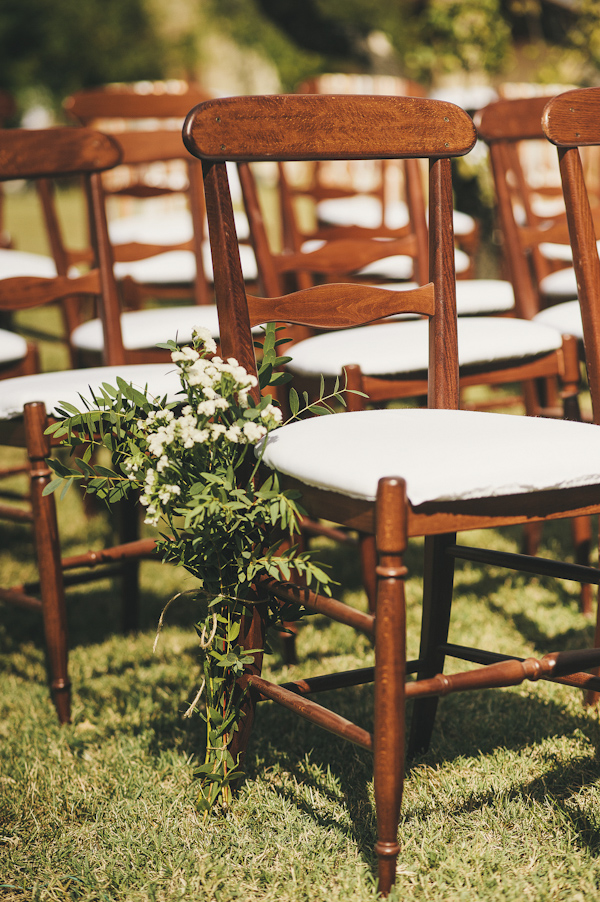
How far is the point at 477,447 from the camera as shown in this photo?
120 cm

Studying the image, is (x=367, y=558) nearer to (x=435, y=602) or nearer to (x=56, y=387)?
(x=435, y=602)

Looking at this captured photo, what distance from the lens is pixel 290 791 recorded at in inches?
61.2

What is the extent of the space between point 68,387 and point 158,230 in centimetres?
212

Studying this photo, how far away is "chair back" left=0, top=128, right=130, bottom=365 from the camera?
2059 mm

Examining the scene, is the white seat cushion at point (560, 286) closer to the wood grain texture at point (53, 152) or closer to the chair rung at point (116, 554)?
the wood grain texture at point (53, 152)

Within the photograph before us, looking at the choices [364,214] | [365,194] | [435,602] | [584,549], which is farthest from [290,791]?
[365,194]

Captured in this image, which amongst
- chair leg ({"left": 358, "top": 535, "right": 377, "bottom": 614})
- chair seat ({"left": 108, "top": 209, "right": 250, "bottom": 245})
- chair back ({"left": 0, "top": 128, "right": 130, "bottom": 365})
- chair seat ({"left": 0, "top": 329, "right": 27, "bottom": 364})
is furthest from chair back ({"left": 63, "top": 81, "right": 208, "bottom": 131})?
chair leg ({"left": 358, "top": 535, "right": 377, "bottom": 614})

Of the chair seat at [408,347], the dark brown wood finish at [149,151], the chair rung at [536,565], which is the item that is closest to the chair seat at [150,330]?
the dark brown wood finish at [149,151]

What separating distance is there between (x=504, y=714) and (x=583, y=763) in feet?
0.74

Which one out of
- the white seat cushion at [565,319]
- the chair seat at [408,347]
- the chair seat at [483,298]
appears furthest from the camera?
the chair seat at [483,298]

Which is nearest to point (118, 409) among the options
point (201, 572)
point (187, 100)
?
point (201, 572)

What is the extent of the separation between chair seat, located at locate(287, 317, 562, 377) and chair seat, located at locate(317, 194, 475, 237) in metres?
1.51

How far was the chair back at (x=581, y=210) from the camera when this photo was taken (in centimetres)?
154

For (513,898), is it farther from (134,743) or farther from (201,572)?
(134,743)
